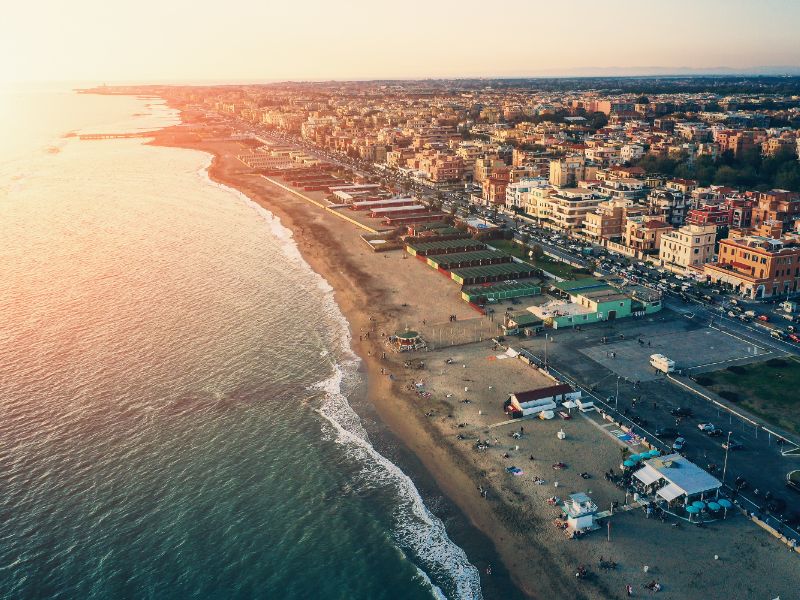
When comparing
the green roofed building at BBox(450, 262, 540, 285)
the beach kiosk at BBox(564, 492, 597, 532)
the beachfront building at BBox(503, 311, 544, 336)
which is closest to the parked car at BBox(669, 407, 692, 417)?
the beach kiosk at BBox(564, 492, 597, 532)

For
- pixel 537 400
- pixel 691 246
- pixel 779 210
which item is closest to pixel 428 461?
pixel 537 400

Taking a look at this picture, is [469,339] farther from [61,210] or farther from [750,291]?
[61,210]

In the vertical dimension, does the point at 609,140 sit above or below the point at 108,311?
above

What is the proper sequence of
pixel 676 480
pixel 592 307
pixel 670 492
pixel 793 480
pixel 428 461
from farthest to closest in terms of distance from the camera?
pixel 592 307 → pixel 428 461 → pixel 793 480 → pixel 676 480 → pixel 670 492

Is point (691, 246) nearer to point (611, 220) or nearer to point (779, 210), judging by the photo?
point (611, 220)

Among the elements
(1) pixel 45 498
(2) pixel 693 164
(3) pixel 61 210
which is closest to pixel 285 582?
(1) pixel 45 498

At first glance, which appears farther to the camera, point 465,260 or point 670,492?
point 465,260

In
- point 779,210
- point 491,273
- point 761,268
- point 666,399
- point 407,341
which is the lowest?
point 666,399

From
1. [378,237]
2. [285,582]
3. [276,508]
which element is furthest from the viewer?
[378,237]
